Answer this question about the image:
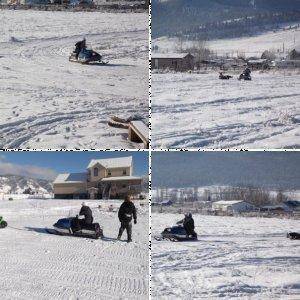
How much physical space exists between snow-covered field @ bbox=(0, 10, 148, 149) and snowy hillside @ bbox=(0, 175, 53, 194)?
28 centimetres

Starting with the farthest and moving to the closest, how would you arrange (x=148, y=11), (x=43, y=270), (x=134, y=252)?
1. (x=148, y=11)
2. (x=134, y=252)
3. (x=43, y=270)

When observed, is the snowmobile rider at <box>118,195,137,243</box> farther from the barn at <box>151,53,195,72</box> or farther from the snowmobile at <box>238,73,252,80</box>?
the snowmobile at <box>238,73,252,80</box>

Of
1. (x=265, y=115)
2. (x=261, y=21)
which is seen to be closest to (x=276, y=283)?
(x=265, y=115)

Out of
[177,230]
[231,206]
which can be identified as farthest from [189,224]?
[231,206]

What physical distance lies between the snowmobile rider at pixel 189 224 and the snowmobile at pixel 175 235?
0.02m

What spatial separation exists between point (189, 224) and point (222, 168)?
47 centimetres

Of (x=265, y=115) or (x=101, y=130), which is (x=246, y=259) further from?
(x=101, y=130)

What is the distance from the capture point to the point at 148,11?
4.34 metres

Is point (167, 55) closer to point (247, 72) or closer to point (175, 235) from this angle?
point (247, 72)

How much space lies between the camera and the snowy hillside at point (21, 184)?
13.1 ft

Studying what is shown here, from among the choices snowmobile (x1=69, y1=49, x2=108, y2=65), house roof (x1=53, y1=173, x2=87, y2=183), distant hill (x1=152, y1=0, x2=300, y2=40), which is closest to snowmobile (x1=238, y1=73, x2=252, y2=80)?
distant hill (x1=152, y1=0, x2=300, y2=40)

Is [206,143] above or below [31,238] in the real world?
above

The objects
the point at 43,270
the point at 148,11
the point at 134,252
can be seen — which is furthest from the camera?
the point at 148,11

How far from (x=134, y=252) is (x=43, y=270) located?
0.65 m
